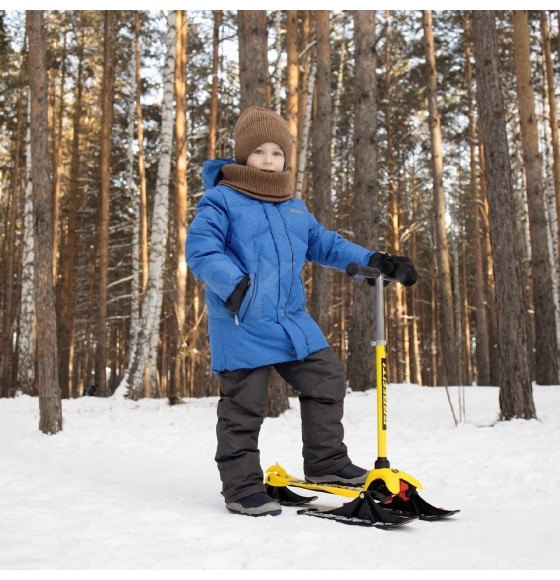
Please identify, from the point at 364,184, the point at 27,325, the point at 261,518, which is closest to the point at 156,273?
the point at 364,184

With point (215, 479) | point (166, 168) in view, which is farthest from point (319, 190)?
point (215, 479)

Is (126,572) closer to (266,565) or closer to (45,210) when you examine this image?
(266,565)

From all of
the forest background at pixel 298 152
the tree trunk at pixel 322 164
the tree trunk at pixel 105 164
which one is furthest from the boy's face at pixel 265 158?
the tree trunk at pixel 105 164

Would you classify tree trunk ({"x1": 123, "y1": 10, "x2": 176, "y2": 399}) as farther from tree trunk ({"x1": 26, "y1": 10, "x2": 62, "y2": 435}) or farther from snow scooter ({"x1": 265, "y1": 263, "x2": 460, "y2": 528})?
snow scooter ({"x1": 265, "y1": 263, "x2": 460, "y2": 528})

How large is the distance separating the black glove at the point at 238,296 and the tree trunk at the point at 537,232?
960 cm

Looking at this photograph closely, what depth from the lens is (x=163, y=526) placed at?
103 inches

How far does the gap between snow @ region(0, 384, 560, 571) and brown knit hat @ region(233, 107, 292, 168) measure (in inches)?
79.5

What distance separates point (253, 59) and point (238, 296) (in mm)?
5797

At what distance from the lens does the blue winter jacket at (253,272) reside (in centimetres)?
307

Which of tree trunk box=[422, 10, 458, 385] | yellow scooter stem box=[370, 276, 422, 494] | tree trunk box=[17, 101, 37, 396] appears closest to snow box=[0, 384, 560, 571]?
yellow scooter stem box=[370, 276, 422, 494]

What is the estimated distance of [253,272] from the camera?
3.16 metres

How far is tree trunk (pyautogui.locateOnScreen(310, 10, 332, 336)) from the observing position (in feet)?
36.5

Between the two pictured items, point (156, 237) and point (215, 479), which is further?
point (156, 237)

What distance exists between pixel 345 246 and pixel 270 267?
54 cm
